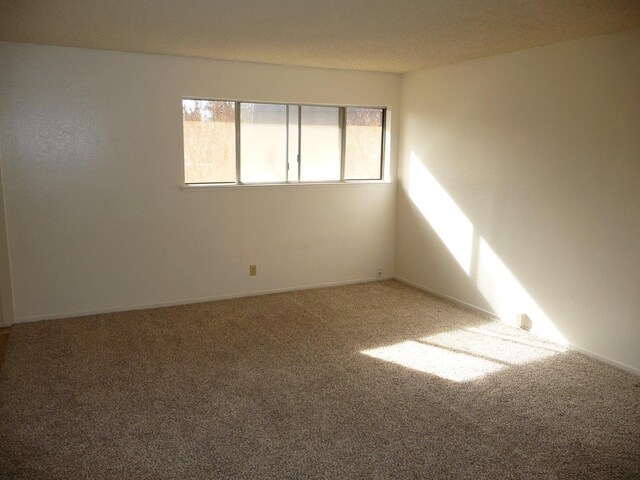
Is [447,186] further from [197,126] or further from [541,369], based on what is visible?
[197,126]

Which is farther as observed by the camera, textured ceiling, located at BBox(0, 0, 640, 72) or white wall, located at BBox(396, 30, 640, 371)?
white wall, located at BBox(396, 30, 640, 371)

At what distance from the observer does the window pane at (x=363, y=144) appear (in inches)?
229

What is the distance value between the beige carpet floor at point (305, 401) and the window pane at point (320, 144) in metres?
1.67

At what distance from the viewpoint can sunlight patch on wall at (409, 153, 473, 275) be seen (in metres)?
5.09

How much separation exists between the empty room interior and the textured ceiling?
0.03 meters

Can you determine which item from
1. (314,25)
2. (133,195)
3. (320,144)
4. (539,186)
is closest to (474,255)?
(539,186)

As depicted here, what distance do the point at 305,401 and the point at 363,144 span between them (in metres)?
3.44

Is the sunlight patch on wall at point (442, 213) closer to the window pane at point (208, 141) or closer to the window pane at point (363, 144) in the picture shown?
the window pane at point (363, 144)

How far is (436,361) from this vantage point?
3814 millimetres

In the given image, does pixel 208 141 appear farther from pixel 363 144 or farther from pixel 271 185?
pixel 363 144

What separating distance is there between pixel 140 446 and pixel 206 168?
2972 millimetres

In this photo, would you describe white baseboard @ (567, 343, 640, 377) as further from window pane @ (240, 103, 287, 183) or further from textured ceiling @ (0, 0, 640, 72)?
window pane @ (240, 103, 287, 183)

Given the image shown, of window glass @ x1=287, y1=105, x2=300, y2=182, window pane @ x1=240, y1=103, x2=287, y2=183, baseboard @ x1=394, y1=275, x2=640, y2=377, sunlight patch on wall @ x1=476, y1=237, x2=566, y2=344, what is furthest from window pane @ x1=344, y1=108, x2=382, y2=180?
sunlight patch on wall @ x1=476, y1=237, x2=566, y2=344

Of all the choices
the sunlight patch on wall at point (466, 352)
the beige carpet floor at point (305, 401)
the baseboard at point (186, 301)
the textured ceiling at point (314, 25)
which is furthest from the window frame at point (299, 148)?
the sunlight patch on wall at point (466, 352)
